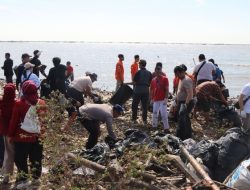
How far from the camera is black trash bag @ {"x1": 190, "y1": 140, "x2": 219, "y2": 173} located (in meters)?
6.40

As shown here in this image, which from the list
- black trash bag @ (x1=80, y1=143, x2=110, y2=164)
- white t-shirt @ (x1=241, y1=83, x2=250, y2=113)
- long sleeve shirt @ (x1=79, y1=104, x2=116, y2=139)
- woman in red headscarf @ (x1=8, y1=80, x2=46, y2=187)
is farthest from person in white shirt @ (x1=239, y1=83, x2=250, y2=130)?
woman in red headscarf @ (x1=8, y1=80, x2=46, y2=187)

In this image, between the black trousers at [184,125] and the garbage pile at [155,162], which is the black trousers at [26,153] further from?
the black trousers at [184,125]

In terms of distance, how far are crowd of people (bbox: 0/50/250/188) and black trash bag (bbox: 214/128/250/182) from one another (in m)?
1.72

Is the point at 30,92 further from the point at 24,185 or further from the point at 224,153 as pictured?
the point at 224,153

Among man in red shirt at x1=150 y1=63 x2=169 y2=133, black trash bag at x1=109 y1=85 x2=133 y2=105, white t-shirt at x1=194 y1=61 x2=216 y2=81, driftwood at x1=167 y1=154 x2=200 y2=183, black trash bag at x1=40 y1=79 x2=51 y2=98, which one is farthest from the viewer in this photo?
black trash bag at x1=109 y1=85 x2=133 y2=105

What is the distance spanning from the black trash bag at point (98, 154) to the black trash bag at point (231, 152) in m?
1.62

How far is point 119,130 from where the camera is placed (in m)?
10.9

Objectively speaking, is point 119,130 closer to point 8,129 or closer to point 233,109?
point 233,109

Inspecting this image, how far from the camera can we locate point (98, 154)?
21.7 feet

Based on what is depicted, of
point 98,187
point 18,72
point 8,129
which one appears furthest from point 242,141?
point 18,72

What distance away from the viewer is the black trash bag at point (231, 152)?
628cm

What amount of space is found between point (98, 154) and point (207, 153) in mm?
1626

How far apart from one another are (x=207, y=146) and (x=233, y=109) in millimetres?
4245

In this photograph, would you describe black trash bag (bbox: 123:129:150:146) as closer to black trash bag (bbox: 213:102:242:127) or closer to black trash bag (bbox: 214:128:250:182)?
black trash bag (bbox: 214:128:250:182)
